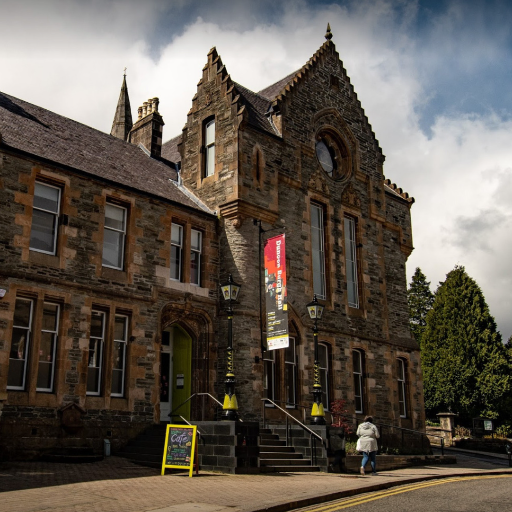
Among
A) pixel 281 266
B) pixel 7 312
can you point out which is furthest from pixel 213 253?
pixel 7 312

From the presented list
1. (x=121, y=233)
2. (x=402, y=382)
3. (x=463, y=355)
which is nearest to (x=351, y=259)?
(x=402, y=382)

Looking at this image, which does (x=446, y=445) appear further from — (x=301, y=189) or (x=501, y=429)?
(x=301, y=189)

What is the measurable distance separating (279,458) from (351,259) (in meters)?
10.9

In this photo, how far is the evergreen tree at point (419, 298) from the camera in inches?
2270

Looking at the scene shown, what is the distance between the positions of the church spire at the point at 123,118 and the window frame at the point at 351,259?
2094 cm

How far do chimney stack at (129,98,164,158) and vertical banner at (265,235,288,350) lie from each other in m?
7.82

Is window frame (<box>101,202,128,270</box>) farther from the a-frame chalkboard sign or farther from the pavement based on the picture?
the a-frame chalkboard sign

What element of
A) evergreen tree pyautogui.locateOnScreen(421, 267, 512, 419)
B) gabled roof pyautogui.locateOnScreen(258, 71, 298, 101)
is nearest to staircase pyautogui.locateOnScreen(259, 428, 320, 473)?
gabled roof pyautogui.locateOnScreen(258, 71, 298, 101)

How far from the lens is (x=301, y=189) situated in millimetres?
24016

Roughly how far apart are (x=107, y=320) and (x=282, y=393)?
6556mm

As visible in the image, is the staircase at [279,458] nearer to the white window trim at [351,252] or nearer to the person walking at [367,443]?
the person walking at [367,443]

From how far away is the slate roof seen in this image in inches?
728

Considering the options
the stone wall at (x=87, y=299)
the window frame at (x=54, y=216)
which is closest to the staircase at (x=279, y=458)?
the stone wall at (x=87, y=299)

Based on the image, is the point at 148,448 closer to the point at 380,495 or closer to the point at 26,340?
the point at 26,340
